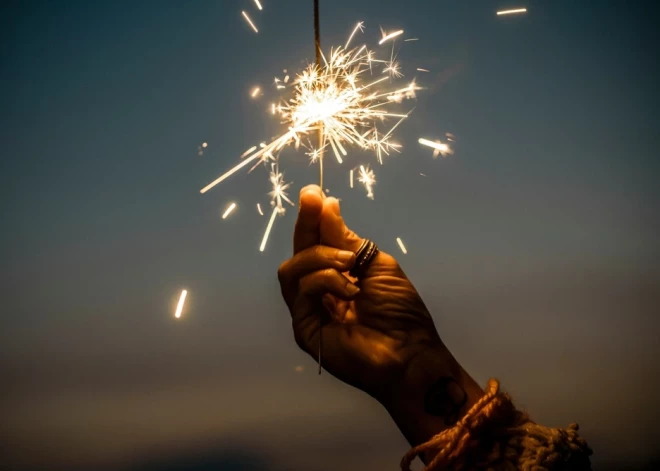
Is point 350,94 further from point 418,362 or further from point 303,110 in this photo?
point 418,362

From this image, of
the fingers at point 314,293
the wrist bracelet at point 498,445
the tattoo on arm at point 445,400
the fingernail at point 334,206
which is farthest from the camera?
the fingernail at point 334,206

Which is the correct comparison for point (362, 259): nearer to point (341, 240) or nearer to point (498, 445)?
point (341, 240)

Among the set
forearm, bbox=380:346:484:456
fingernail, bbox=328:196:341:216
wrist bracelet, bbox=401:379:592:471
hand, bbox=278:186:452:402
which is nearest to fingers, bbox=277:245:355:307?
hand, bbox=278:186:452:402

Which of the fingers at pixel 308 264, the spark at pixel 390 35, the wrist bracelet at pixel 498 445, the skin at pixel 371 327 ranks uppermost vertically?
the spark at pixel 390 35

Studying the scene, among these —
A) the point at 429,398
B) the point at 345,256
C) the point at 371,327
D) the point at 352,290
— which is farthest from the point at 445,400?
the point at 345,256

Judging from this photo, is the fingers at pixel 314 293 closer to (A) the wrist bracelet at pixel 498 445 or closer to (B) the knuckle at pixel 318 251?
(B) the knuckle at pixel 318 251

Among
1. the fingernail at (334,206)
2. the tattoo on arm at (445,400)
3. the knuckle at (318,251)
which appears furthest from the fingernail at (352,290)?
the tattoo on arm at (445,400)
